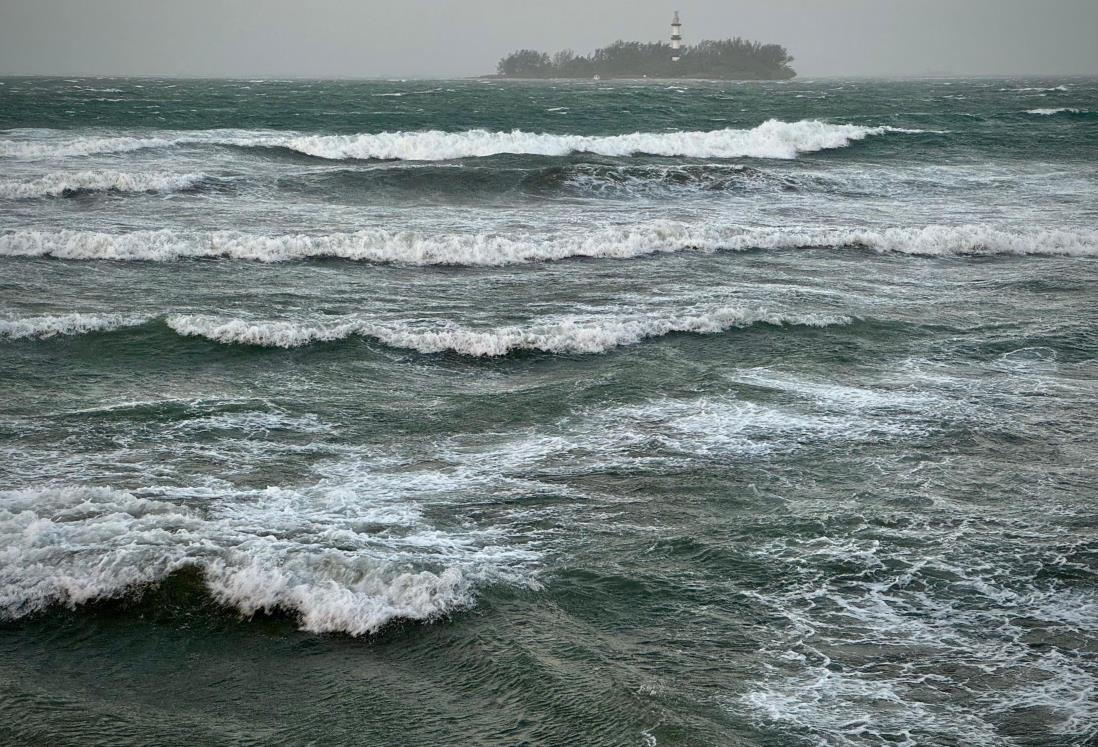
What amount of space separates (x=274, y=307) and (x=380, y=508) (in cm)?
686

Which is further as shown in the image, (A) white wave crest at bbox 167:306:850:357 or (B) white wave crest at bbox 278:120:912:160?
(B) white wave crest at bbox 278:120:912:160

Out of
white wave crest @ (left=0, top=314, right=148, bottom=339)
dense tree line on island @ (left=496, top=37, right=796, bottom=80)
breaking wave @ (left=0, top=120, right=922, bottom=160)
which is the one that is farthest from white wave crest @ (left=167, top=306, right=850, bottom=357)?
dense tree line on island @ (left=496, top=37, right=796, bottom=80)

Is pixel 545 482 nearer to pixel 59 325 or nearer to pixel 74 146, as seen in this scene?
pixel 59 325

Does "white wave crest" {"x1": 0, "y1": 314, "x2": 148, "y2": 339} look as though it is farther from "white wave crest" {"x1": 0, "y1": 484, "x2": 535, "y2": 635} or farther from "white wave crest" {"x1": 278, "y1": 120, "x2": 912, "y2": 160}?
"white wave crest" {"x1": 278, "y1": 120, "x2": 912, "y2": 160}

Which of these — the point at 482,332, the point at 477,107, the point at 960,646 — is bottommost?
the point at 960,646

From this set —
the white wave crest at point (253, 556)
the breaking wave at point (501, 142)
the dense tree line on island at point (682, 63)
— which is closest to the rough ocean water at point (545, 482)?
the white wave crest at point (253, 556)

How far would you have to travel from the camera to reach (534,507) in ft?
24.2

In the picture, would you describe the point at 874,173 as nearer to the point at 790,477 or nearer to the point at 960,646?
the point at 790,477

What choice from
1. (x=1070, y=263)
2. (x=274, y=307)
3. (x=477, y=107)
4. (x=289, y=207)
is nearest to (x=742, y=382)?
(x=274, y=307)

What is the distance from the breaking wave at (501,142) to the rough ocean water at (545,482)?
1310cm

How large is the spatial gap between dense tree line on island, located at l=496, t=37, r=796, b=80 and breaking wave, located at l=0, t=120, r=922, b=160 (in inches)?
4715

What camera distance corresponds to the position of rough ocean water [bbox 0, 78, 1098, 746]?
514 cm

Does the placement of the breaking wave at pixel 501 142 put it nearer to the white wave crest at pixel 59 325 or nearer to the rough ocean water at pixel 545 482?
the rough ocean water at pixel 545 482

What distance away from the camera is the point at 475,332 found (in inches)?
477
